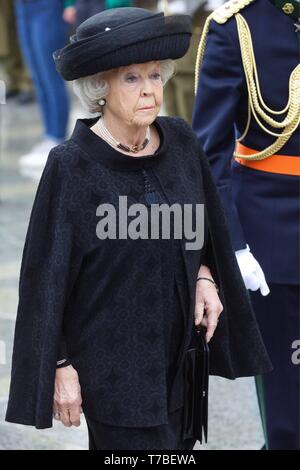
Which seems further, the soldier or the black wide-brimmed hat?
the soldier

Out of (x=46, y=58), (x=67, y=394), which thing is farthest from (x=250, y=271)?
(x=46, y=58)

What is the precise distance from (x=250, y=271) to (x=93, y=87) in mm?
700

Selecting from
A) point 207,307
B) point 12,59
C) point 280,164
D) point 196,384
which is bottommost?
point 196,384

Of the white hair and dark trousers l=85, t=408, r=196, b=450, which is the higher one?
the white hair

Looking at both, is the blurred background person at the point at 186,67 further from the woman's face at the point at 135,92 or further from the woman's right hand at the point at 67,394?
the woman's right hand at the point at 67,394

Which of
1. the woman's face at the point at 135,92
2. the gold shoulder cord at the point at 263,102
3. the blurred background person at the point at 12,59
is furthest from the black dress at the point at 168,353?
the blurred background person at the point at 12,59

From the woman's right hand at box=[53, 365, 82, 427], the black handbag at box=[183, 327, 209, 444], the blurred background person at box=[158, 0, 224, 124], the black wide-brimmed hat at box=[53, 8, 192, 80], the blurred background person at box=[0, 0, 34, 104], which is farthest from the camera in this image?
the blurred background person at box=[0, 0, 34, 104]

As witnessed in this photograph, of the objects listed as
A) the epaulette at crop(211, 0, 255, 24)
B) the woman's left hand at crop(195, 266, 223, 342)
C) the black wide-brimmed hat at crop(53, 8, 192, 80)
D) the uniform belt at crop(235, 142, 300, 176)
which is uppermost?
the epaulette at crop(211, 0, 255, 24)

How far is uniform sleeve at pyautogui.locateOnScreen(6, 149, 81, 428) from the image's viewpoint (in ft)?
8.45

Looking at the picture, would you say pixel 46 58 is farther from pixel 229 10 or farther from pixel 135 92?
pixel 135 92

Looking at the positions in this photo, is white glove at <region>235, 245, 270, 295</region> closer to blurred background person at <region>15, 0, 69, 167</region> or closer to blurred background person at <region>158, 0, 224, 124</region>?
blurred background person at <region>158, 0, 224, 124</region>

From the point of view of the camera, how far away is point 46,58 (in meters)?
7.22

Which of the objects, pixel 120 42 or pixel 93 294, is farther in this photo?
pixel 93 294

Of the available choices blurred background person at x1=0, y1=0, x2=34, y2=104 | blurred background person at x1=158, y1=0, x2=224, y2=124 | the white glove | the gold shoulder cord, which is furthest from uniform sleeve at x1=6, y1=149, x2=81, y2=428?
blurred background person at x1=0, y1=0, x2=34, y2=104
